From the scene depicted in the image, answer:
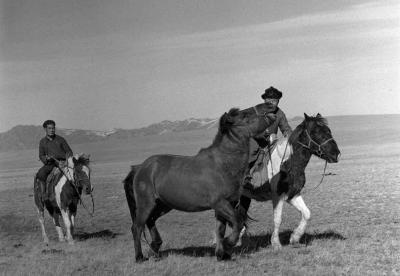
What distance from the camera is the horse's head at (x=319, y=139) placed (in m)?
10.4

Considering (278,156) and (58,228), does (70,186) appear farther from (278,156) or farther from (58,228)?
(278,156)

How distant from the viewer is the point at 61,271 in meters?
9.45

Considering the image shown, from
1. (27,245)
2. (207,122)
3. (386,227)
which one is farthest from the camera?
(207,122)

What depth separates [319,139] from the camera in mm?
10375

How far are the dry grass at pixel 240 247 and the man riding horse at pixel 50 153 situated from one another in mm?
1690

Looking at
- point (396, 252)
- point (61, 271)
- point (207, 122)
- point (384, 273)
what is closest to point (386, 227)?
point (396, 252)

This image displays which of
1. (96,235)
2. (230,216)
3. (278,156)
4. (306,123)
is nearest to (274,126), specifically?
(278,156)

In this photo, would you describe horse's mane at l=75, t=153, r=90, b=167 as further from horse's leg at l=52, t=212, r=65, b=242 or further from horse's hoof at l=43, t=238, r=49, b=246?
horse's hoof at l=43, t=238, r=49, b=246

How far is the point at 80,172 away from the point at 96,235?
2348 mm

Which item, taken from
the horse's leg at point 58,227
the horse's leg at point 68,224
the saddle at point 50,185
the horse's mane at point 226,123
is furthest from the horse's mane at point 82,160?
the horse's mane at point 226,123

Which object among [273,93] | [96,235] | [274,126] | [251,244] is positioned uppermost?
[273,93]

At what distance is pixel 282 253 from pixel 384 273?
7.06 feet

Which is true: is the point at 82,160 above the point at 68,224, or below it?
above

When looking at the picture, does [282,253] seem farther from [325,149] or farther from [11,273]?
[11,273]
